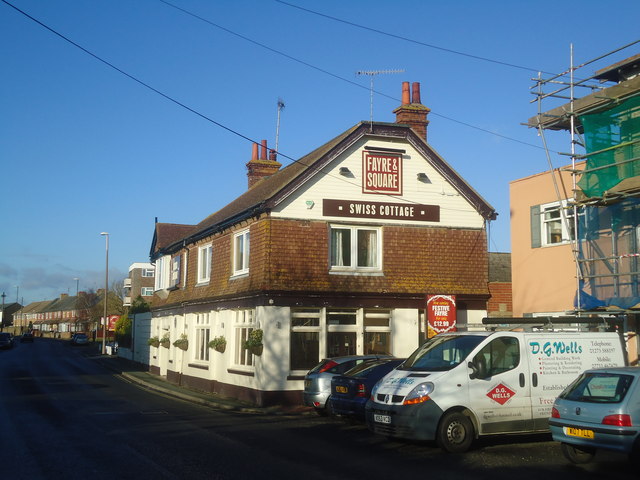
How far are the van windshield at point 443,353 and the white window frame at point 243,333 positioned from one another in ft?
26.5

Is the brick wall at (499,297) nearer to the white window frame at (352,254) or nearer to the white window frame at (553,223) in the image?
the white window frame at (553,223)

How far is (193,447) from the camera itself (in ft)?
38.6

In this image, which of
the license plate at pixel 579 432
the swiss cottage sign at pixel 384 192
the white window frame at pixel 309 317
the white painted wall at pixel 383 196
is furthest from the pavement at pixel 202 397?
the license plate at pixel 579 432

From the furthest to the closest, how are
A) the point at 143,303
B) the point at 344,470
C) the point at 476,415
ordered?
the point at 143,303 → the point at 476,415 → the point at 344,470

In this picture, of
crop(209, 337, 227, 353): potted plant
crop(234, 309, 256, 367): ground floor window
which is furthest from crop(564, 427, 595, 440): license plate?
crop(209, 337, 227, 353): potted plant

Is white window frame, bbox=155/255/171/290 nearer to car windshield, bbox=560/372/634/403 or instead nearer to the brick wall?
the brick wall

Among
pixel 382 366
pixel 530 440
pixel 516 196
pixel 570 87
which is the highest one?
pixel 570 87

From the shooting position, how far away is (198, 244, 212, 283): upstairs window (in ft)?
85.7

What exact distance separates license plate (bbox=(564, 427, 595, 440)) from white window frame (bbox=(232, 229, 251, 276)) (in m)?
13.1

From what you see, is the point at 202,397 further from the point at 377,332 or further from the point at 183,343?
the point at 377,332

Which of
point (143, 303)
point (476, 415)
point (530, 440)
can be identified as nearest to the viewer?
point (476, 415)

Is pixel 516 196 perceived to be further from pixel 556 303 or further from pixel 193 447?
pixel 193 447

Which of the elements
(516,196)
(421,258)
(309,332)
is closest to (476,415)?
(309,332)

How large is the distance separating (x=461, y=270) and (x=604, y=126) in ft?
21.5
